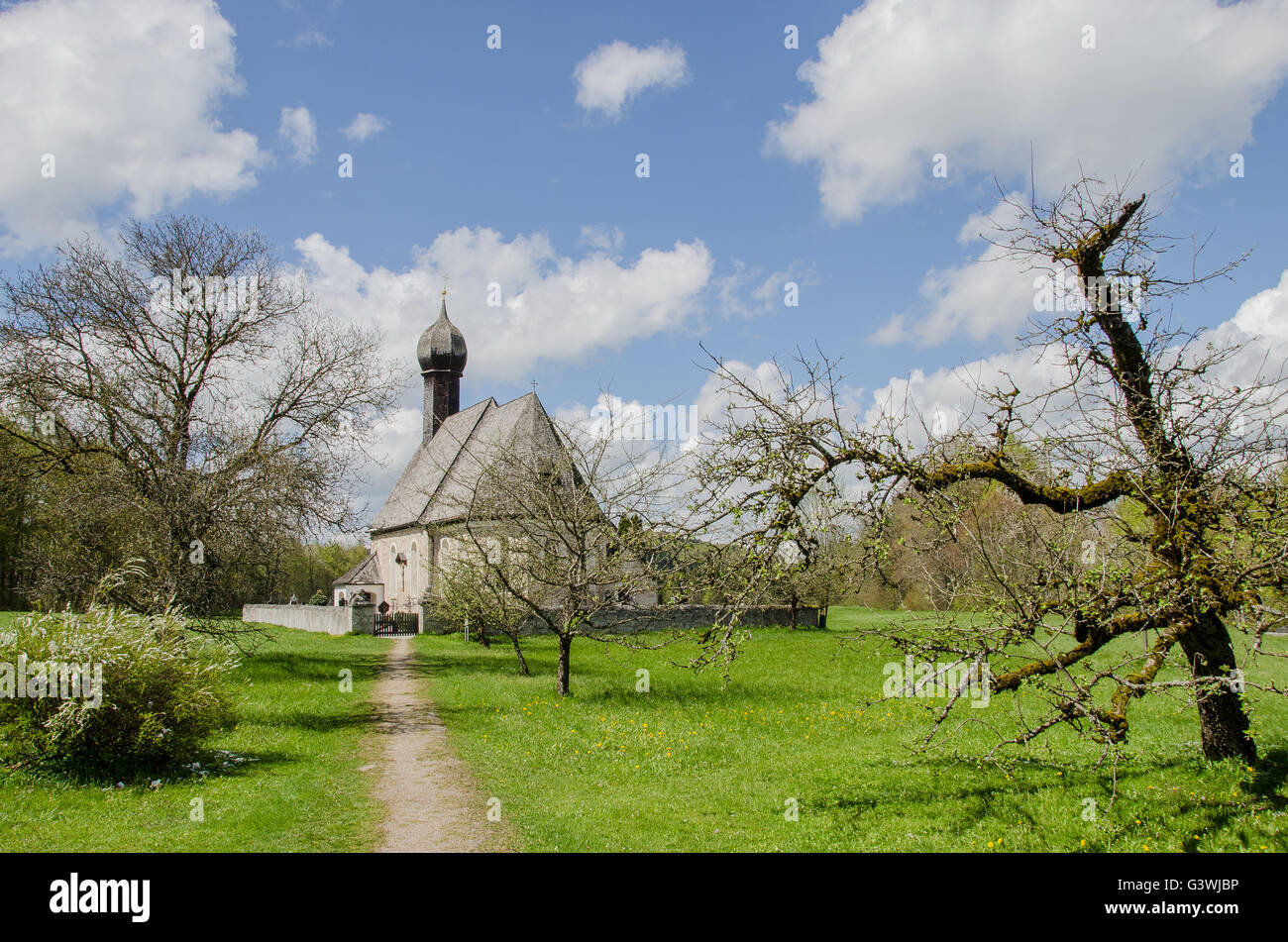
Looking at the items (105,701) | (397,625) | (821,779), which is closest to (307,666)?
(105,701)

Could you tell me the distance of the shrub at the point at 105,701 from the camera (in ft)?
30.1

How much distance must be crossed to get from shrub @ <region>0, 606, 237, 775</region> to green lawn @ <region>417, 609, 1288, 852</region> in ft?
12.4

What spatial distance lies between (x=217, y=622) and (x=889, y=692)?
53.0 ft

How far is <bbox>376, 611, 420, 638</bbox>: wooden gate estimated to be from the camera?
3375cm

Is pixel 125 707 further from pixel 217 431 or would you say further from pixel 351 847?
pixel 217 431

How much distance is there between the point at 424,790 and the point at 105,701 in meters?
3.86

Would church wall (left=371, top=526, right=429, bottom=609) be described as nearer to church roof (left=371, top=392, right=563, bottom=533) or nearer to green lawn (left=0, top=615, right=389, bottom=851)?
church roof (left=371, top=392, right=563, bottom=533)

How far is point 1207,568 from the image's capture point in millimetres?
7086

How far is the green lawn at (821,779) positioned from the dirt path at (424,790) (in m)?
0.36

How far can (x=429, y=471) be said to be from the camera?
1804 inches

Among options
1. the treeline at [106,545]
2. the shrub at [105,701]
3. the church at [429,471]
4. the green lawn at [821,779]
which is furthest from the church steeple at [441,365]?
the shrub at [105,701]

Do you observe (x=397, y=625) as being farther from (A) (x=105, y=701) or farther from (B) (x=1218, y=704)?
(B) (x=1218, y=704)

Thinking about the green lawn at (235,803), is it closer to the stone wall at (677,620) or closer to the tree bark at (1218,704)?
the tree bark at (1218,704)
